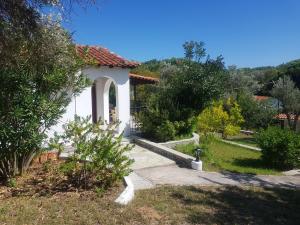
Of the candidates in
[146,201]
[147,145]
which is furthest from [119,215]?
[147,145]

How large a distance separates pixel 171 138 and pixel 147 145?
3.92ft

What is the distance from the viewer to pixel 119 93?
13984mm

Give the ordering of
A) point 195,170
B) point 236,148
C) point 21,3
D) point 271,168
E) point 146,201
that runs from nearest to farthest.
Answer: point 21,3 → point 146,201 → point 195,170 → point 271,168 → point 236,148

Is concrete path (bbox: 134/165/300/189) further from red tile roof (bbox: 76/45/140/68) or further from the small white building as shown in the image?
red tile roof (bbox: 76/45/140/68)

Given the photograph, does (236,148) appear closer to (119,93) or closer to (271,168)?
(271,168)

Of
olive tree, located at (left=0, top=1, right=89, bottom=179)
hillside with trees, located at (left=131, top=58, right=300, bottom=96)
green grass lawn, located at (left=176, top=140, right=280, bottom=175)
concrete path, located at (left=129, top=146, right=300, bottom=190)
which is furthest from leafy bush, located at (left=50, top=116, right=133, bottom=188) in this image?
hillside with trees, located at (left=131, top=58, right=300, bottom=96)

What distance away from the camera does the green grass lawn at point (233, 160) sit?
1084 cm

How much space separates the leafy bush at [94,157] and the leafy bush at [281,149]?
6.57 m

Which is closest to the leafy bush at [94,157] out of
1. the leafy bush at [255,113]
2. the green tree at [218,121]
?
the green tree at [218,121]

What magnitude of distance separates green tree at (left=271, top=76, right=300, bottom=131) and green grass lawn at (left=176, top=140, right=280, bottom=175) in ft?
55.6

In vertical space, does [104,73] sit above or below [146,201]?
above

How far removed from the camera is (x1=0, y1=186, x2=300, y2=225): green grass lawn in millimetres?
5777

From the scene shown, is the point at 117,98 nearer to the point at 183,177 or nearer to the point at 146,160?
Answer: the point at 146,160

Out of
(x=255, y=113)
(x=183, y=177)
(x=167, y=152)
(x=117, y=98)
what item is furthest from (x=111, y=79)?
(x=255, y=113)
